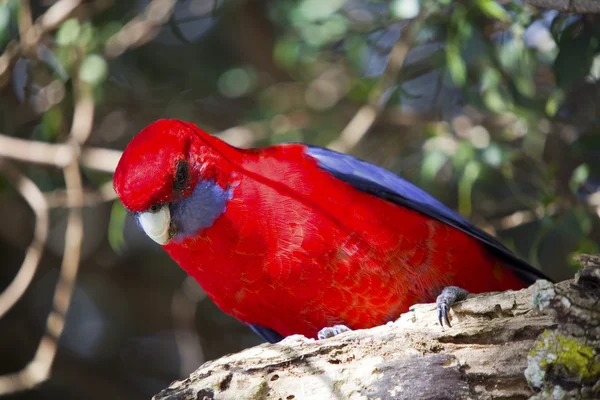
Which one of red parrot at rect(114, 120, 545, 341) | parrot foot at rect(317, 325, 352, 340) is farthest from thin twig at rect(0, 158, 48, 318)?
parrot foot at rect(317, 325, 352, 340)

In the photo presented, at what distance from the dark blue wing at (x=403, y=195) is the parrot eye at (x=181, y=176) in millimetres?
570

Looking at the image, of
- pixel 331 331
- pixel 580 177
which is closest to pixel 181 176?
pixel 331 331

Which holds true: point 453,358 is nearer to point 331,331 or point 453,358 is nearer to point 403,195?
point 331,331

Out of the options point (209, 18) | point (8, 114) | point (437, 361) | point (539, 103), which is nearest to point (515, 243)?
point (539, 103)

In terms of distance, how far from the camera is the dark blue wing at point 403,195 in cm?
283

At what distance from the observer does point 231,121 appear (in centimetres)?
464

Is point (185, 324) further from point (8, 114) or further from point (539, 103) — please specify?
point (539, 103)

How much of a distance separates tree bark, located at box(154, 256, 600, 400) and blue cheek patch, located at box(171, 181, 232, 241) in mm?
613

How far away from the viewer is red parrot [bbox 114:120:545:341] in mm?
2574

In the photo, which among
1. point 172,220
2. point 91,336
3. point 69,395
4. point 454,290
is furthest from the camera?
point 91,336

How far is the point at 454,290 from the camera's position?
2.44 metres

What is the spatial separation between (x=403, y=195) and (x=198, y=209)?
2.80ft

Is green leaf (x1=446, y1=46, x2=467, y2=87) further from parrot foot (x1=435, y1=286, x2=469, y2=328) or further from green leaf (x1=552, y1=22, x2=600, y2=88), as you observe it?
parrot foot (x1=435, y1=286, x2=469, y2=328)

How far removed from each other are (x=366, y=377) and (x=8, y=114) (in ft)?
10.3
